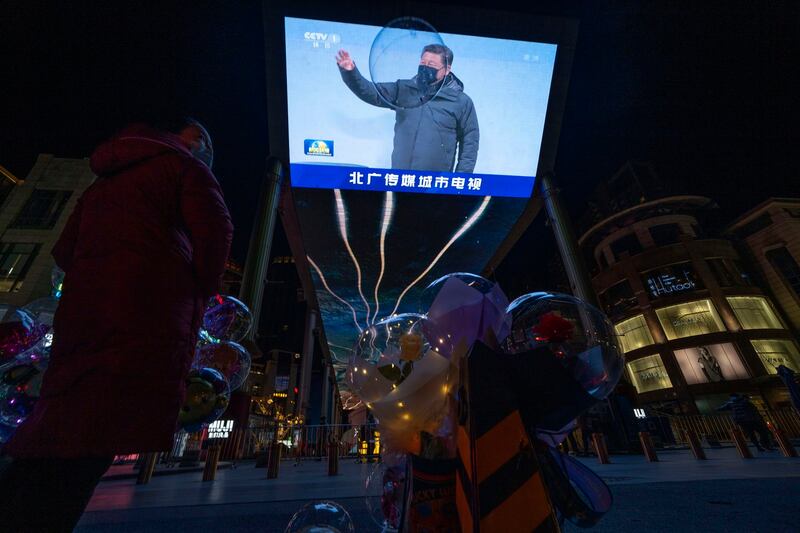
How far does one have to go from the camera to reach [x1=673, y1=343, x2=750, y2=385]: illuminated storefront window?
22.1 m

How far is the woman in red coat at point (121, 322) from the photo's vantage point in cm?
97

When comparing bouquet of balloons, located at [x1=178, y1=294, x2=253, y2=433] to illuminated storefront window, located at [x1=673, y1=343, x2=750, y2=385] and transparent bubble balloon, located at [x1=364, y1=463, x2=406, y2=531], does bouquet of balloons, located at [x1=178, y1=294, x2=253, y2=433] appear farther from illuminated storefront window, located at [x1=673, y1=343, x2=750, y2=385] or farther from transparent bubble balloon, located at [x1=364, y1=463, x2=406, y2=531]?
illuminated storefront window, located at [x1=673, y1=343, x2=750, y2=385]

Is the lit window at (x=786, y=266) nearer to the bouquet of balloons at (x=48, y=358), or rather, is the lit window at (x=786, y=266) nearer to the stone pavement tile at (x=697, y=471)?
the stone pavement tile at (x=697, y=471)

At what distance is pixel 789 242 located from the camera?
23.4 meters

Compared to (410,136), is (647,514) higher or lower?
lower

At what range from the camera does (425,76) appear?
16.1 feet

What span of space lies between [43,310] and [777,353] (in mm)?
35282

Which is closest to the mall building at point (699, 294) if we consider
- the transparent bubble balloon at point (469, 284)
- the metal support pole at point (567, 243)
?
the metal support pole at point (567, 243)

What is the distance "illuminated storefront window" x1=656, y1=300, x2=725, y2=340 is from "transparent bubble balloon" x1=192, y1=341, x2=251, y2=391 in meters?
31.3

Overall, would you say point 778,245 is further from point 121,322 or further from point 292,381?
point 292,381

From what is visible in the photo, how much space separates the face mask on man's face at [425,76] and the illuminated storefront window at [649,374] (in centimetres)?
2904

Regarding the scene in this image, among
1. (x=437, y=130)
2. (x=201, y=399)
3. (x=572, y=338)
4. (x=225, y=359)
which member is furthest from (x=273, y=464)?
(x=437, y=130)

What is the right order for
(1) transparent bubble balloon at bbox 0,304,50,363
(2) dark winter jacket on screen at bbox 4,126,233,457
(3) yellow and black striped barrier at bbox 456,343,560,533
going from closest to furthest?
(3) yellow and black striped barrier at bbox 456,343,560,533, (2) dark winter jacket on screen at bbox 4,126,233,457, (1) transparent bubble balloon at bbox 0,304,50,363

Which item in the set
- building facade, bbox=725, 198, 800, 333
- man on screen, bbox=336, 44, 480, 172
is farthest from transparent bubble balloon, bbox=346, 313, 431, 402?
building facade, bbox=725, 198, 800, 333
